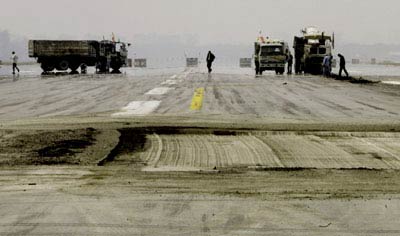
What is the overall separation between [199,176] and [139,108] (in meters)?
→ 8.71

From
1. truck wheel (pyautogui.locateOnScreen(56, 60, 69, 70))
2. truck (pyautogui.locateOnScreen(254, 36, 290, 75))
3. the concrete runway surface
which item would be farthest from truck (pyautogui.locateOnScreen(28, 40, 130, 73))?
the concrete runway surface

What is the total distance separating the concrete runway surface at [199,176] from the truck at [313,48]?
37488mm

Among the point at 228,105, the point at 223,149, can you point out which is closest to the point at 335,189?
the point at 223,149

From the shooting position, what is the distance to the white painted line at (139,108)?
13.1 metres

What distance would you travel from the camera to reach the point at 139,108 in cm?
1467

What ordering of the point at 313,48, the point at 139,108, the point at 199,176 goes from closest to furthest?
the point at 199,176 → the point at 139,108 → the point at 313,48

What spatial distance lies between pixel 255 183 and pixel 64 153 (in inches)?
110

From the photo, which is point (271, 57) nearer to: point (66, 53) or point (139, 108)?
point (66, 53)

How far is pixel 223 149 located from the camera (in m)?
8.00

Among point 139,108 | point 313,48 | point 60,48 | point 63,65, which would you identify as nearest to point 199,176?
point 139,108

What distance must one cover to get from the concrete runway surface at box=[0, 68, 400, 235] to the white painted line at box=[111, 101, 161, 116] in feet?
4.89

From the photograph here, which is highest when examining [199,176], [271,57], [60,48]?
[60,48]

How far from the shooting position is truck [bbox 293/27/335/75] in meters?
48.3

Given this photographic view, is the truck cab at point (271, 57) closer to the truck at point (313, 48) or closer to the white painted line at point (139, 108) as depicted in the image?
the truck at point (313, 48)
